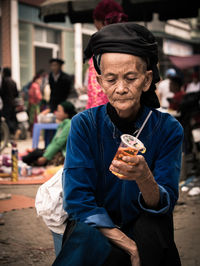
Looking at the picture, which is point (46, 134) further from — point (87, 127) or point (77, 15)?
point (87, 127)

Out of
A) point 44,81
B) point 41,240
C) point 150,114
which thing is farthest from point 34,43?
point 150,114

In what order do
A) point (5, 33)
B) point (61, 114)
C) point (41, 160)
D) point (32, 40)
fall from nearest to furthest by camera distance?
point (61, 114) < point (41, 160) < point (5, 33) < point (32, 40)

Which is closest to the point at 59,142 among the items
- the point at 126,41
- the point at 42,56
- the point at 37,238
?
the point at 37,238

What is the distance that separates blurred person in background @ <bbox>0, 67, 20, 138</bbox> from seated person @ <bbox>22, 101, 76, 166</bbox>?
398 cm

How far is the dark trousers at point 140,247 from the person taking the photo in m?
1.72

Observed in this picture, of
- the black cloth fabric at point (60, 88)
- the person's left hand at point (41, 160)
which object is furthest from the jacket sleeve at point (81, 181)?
the black cloth fabric at point (60, 88)

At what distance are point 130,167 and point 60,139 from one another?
537 cm

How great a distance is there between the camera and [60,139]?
6953mm

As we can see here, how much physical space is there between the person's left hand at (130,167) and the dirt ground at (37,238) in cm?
200

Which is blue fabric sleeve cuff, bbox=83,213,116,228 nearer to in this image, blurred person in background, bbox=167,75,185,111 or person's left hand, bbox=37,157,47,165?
blurred person in background, bbox=167,75,185,111

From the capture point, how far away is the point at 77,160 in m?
1.92

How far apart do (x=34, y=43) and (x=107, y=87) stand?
16128 millimetres

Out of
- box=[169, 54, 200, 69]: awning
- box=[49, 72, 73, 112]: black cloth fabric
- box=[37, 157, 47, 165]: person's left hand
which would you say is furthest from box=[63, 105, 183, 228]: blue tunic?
box=[169, 54, 200, 69]: awning

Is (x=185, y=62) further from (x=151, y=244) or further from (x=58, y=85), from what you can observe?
(x=151, y=244)
